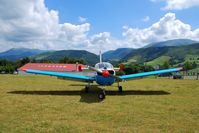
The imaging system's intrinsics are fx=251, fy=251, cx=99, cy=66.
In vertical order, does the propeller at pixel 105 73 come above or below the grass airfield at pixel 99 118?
above

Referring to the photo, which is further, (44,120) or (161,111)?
(161,111)

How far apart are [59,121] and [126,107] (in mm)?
4241

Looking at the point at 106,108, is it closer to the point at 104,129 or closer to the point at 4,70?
the point at 104,129

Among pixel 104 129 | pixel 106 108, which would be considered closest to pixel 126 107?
pixel 106 108

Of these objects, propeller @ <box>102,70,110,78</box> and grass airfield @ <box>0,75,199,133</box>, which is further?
propeller @ <box>102,70,110,78</box>

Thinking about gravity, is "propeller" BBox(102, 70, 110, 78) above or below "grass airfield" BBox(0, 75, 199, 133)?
above

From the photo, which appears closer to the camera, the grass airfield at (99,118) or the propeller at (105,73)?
the grass airfield at (99,118)

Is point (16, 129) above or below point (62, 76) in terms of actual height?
below

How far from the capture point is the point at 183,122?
950cm

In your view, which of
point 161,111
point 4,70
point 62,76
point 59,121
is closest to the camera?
point 59,121

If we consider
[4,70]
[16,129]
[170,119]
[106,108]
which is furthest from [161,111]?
[4,70]

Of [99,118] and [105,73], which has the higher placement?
[105,73]

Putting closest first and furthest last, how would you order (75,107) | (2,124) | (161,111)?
(2,124) < (161,111) < (75,107)

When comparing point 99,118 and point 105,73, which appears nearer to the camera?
point 99,118
